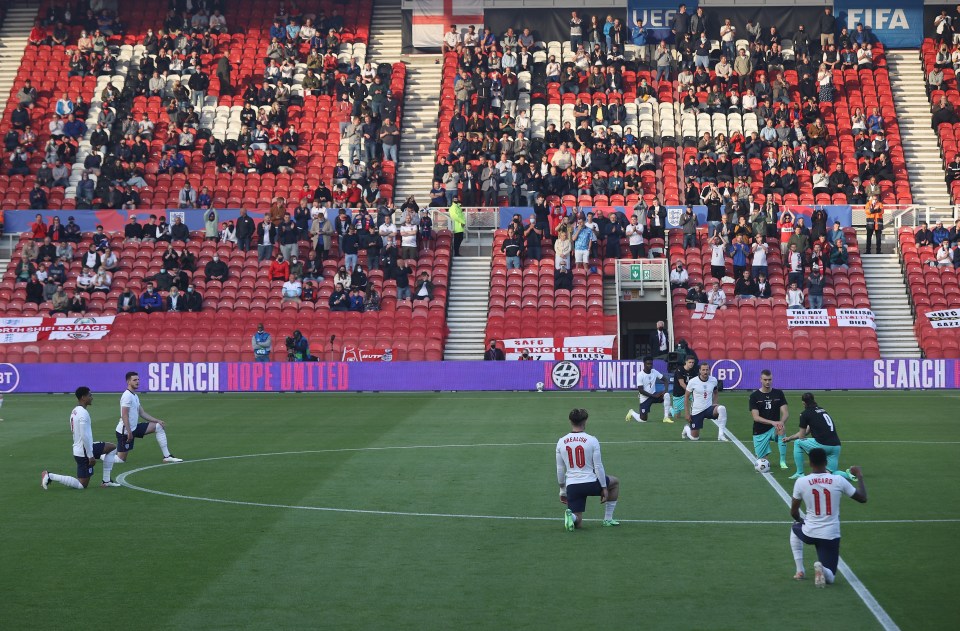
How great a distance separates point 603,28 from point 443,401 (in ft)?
86.1

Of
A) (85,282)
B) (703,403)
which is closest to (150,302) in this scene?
Answer: (85,282)

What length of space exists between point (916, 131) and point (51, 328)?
1391 inches

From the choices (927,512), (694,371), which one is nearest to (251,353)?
(694,371)

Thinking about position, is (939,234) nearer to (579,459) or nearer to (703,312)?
(703,312)

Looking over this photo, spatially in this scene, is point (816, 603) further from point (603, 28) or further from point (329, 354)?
point (603, 28)

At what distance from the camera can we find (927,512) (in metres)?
16.4

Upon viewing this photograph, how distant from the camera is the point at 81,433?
1872cm

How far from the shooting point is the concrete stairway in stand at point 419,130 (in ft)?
165

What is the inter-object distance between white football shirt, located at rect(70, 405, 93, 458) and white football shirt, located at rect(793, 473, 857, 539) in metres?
11.4

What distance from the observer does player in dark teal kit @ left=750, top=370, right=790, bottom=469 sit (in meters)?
19.8

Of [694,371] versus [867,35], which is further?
[867,35]

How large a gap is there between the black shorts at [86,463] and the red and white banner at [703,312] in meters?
25.6

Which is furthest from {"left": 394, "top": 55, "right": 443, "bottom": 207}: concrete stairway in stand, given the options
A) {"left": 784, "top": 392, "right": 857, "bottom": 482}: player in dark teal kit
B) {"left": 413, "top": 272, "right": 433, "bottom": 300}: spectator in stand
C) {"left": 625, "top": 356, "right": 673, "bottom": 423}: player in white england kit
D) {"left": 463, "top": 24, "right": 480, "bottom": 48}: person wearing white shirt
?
{"left": 784, "top": 392, "right": 857, "bottom": 482}: player in dark teal kit

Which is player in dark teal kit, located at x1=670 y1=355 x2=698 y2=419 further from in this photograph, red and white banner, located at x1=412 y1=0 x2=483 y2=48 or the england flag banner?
red and white banner, located at x1=412 y1=0 x2=483 y2=48
